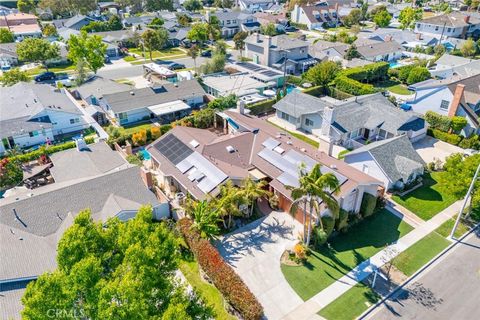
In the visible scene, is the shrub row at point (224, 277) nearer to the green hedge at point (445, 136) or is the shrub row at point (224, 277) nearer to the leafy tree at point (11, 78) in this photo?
the green hedge at point (445, 136)

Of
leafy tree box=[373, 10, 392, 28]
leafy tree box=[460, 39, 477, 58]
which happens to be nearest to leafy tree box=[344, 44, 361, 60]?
leafy tree box=[460, 39, 477, 58]

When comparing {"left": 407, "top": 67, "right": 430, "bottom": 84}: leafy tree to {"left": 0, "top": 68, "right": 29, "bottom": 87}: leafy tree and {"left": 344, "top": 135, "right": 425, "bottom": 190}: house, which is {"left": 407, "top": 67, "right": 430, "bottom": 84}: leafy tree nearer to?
{"left": 344, "top": 135, "right": 425, "bottom": 190}: house

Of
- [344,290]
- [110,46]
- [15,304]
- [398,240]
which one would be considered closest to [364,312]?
[344,290]

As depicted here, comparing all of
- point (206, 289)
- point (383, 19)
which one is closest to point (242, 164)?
point (206, 289)

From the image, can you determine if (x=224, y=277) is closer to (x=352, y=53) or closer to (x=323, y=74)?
(x=323, y=74)

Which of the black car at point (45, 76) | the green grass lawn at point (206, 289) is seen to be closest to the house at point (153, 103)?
the black car at point (45, 76)

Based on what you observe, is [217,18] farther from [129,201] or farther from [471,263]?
[471,263]
